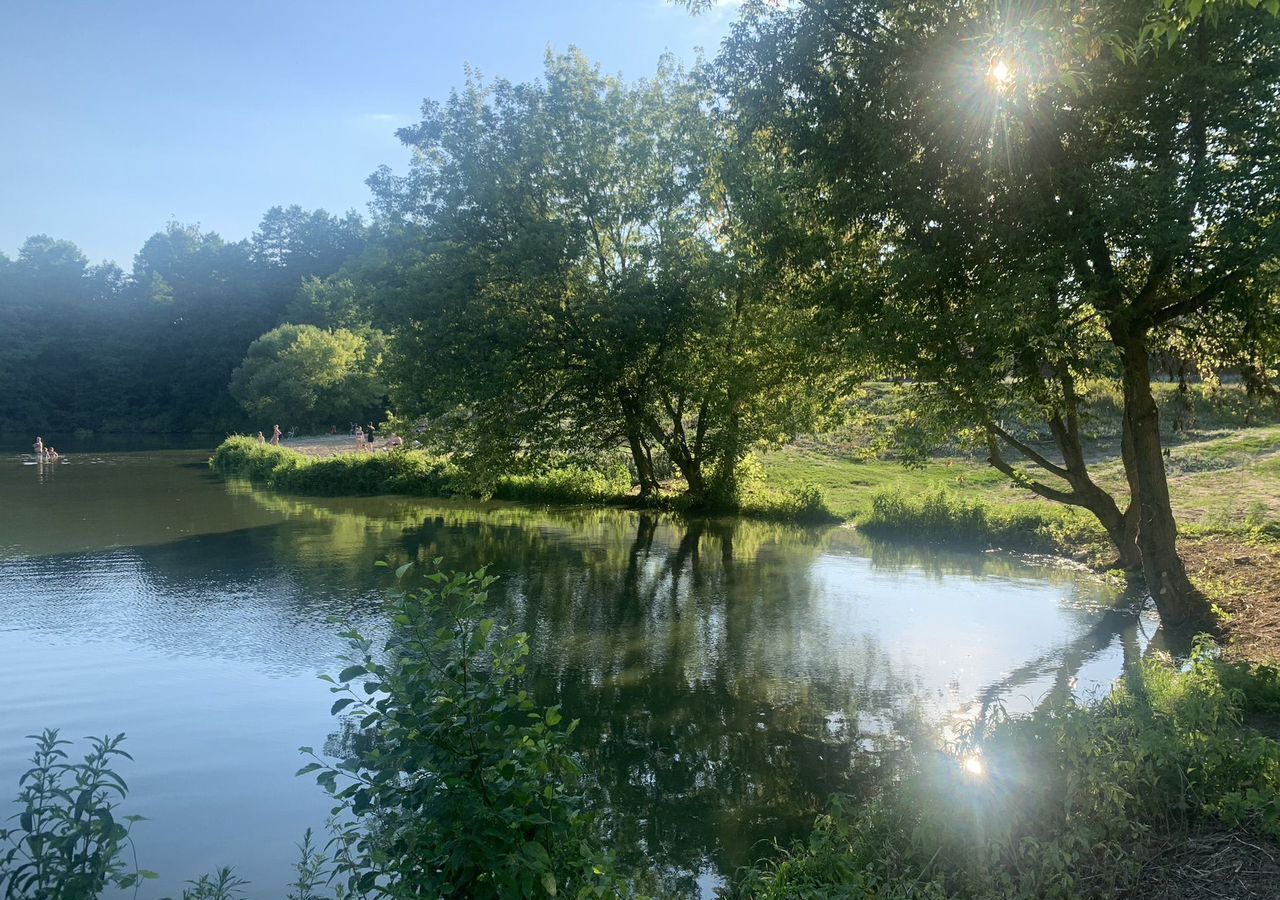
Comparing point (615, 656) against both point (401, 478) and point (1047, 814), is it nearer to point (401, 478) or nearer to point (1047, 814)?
point (1047, 814)

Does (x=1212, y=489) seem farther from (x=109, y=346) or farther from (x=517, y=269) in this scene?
(x=109, y=346)

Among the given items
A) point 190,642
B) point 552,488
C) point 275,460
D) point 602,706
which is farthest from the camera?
point 275,460

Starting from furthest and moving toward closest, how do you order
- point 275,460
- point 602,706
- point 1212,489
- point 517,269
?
point 275,460, point 517,269, point 1212,489, point 602,706

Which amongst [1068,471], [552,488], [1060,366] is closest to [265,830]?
[1060,366]

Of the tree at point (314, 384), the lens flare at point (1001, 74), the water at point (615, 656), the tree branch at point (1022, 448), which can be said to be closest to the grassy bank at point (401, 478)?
the water at point (615, 656)

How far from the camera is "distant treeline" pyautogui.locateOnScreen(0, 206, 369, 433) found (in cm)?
6950

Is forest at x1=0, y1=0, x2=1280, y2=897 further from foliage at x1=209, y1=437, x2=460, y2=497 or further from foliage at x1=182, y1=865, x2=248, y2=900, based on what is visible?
foliage at x1=182, y1=865, x2=248, y2=900

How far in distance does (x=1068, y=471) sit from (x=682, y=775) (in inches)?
312

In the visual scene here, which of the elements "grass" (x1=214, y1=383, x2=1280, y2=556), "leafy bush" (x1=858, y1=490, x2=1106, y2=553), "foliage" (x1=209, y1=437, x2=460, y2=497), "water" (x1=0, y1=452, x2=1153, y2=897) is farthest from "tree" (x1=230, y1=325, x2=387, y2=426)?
"leafy bush" (x1=858, y1=490, x2=1106, y2=553)

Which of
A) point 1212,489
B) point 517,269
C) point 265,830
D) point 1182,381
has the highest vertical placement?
point 517,269

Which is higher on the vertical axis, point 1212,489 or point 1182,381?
point 1182,381

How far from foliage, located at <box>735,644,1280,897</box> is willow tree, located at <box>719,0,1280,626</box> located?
17.4ft

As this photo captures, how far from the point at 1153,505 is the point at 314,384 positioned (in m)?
50.8

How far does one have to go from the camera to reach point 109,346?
73062 millimetres
